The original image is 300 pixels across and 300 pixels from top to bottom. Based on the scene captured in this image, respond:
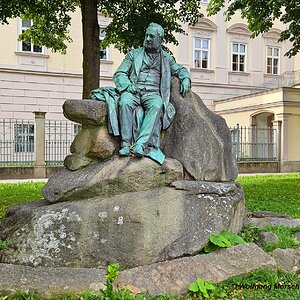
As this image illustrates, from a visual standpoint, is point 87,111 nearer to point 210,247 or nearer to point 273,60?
point 210,247

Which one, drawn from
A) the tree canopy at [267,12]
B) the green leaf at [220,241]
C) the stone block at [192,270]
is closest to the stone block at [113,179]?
the green leaf at [220,241]

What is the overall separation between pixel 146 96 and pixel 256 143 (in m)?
14.3

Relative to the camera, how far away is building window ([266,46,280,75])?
24.4 m

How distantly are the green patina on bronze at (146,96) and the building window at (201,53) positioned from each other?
1853 centimetres

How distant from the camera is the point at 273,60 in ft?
80.5

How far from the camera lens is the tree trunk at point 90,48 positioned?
9.60 meters

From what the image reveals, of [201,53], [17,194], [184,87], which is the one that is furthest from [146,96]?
[201,53]

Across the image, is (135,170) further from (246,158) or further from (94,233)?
(246,158)

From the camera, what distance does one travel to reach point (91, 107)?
4160 millimetres

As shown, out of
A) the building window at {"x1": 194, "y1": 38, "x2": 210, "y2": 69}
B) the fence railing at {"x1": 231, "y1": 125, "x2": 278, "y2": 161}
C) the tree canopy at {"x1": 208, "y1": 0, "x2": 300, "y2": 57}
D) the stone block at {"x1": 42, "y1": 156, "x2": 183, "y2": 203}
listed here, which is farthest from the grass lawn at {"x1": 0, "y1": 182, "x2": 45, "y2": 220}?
the building window at {"x1": 194, "y1": 38, "x2": 210, "y2": 69}

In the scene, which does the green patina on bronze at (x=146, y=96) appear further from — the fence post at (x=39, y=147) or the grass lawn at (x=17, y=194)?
the fence post at (x=39, y=147)

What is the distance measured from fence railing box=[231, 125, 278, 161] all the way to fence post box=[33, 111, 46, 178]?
8089 mm

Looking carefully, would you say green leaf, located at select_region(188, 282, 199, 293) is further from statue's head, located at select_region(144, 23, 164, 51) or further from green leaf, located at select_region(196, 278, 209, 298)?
statue's head, located at select_region(144, 23, 164, 51)

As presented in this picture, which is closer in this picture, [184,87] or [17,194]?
[184,87]
